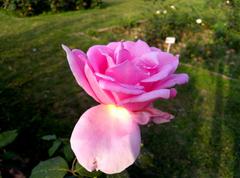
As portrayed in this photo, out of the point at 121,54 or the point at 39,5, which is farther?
the point at 39,5

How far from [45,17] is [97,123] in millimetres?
6980

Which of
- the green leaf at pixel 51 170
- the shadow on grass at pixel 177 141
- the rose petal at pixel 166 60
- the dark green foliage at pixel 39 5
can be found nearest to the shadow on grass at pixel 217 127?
the shadow on grass at pixel 177 141

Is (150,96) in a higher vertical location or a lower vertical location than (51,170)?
higher

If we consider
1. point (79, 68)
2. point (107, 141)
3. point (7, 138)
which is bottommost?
point (7, 138)

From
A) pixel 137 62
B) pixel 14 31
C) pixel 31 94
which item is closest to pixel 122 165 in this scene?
pixel 137 62

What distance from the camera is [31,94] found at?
13.1 feet

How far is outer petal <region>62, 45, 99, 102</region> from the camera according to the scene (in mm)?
669

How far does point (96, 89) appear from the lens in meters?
0.66

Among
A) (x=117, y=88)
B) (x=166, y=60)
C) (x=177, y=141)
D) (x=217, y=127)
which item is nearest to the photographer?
(x=117, y=88)

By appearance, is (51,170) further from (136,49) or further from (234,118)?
(234,118)

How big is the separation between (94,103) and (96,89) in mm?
3176

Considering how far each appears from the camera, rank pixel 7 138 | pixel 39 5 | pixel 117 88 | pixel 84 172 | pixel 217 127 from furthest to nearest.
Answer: pixel 39 5 < pixel 217 127 < pixel 7 138 < pixel 84 172 < pixel 117 88

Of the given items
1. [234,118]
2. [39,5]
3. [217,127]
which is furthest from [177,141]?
[39,5]

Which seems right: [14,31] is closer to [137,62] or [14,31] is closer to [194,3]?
[194,3]
